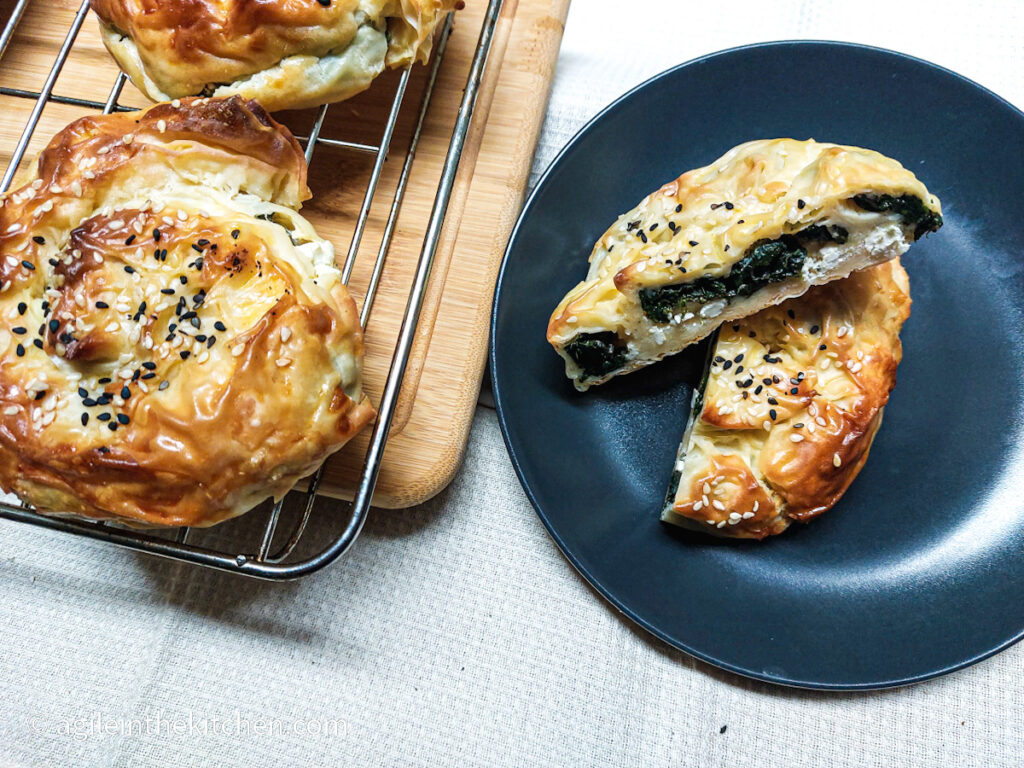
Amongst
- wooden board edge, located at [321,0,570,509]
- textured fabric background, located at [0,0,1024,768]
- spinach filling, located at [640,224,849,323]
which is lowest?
textured fabric background, located at [0,0,1024,768]

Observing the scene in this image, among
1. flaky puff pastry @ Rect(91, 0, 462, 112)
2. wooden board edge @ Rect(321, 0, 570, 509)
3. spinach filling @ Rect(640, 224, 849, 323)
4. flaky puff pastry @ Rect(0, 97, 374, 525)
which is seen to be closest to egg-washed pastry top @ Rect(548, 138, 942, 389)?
spinach filling @ Rect(640, 224, 849, 323)

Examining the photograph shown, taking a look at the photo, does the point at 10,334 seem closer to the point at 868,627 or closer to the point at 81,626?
the point at 81,626

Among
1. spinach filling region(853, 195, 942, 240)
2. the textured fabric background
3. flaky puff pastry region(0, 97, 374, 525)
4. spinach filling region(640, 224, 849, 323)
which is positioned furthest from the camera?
the textured fabric background

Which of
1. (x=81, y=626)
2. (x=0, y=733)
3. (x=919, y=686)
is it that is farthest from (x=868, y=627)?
(x=0, y=733)

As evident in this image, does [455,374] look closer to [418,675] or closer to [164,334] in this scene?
[164,334]

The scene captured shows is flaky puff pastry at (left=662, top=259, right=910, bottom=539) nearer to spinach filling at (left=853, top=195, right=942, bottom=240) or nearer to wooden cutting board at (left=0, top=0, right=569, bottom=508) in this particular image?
spinach filling at (left=853, top=195, right=942, bottom=240)

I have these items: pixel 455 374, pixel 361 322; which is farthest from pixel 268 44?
pixel 455 374

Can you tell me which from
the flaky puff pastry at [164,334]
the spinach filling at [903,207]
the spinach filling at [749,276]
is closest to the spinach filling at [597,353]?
the spinach filling at [749,276]
